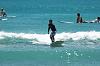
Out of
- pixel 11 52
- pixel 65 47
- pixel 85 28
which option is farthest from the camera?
pixel 85 28

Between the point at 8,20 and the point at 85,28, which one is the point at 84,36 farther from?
the point at 8,20

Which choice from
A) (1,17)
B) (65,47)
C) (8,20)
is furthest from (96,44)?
(8,20)

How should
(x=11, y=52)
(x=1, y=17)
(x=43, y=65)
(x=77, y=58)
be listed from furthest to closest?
(x=1, y=17)
(x=11, y=52)
(x=77, y=58)
(x=43, y=65)

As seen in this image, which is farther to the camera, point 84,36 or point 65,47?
point 84,36

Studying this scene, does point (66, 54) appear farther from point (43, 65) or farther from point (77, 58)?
point (43, 65)

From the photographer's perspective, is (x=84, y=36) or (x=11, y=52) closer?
(x=11, y=52)

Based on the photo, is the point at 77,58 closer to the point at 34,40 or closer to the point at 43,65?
the point at 43,65

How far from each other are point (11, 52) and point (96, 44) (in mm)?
6436

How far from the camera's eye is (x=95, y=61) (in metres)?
27.2

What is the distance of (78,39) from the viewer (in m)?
37.4

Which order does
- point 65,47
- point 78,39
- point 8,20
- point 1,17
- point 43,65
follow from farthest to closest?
point 8,20, point 1,17, point 78,39, point 65,47, point 43,65

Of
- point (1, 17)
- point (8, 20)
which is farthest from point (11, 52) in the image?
point (8, 20)

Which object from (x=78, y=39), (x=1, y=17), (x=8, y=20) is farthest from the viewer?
(x=8, y=20)

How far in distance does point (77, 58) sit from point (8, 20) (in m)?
37.0
